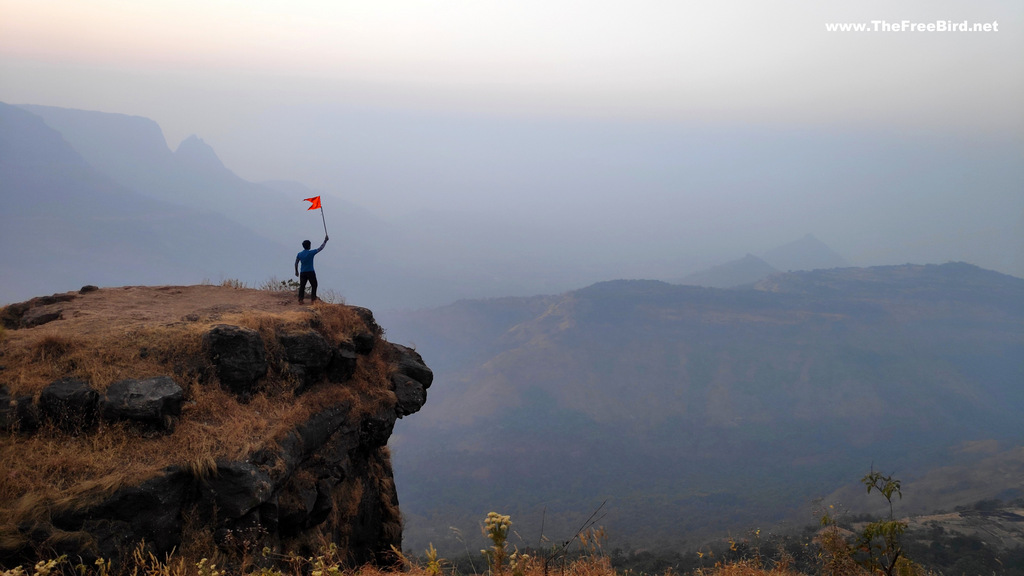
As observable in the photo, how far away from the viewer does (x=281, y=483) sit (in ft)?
37.4

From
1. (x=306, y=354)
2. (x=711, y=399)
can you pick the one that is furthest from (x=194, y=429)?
(x=711, y=399)

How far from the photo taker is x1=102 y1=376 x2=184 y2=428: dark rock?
10.8m

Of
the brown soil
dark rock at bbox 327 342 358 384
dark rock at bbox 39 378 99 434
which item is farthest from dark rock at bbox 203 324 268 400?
dark rock at bbox 39 378 99 434

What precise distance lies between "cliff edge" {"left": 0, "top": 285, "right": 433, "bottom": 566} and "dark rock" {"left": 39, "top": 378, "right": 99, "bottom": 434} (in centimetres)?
2

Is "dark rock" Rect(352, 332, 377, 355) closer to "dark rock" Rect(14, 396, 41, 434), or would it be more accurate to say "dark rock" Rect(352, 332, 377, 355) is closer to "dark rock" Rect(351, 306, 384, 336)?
"dark rock" Rect(351, 306, 384, 336)

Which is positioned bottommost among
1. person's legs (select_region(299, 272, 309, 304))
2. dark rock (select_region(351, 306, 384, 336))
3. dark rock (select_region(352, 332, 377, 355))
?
dark rock (select_region(352, 332, 377, 355))

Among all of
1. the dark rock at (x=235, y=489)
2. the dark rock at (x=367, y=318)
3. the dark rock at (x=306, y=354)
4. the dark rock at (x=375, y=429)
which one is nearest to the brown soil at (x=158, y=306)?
the dark rock at (x=367, y=318)

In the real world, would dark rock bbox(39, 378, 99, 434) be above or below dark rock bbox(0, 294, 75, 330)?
below

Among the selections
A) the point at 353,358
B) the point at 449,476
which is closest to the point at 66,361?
the point at 353,358

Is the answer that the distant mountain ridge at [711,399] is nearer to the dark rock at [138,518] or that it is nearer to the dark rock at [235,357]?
the dark rock at [235,357]

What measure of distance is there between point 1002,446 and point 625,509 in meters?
82.2

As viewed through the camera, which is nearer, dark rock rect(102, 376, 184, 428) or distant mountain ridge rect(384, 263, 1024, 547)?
dark rock rect(102, 376, 184, 428)

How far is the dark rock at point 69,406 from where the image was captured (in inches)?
413

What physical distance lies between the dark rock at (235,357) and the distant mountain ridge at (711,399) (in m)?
63.3
